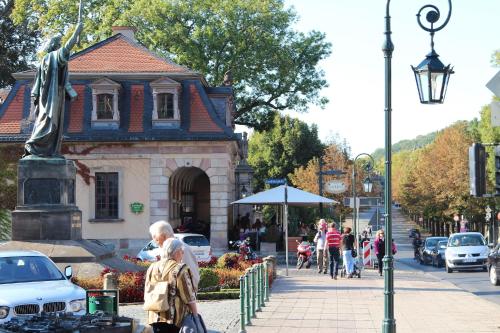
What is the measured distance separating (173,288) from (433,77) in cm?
508

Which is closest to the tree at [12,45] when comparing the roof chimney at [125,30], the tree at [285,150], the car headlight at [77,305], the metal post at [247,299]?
the roof chimney at [125,30]

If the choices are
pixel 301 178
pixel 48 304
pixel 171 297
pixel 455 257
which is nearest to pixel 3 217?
pixel 455 257

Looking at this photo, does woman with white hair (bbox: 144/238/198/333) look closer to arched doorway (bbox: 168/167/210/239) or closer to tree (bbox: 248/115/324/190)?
arched doorway (bbox: 168/167/210/239)

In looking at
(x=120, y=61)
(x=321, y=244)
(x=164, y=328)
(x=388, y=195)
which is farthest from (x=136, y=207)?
(x=164, y=328)

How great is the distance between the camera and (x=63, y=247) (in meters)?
20.3

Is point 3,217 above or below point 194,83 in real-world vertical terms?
below

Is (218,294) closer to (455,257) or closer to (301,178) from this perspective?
(455,257)

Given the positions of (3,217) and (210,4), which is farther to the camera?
(210,4)

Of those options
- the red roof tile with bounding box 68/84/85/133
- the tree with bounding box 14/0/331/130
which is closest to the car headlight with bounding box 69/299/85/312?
the red roof tile with bounding box 68/84/85/133

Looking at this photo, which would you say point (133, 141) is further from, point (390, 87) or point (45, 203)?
point (390, 87)

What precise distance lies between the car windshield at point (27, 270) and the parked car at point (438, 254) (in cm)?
2962

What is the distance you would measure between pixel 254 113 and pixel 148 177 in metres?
17.6

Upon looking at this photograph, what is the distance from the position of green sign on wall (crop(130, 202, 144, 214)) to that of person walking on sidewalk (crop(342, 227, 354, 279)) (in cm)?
1244

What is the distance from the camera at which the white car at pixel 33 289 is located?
12.6 metres
